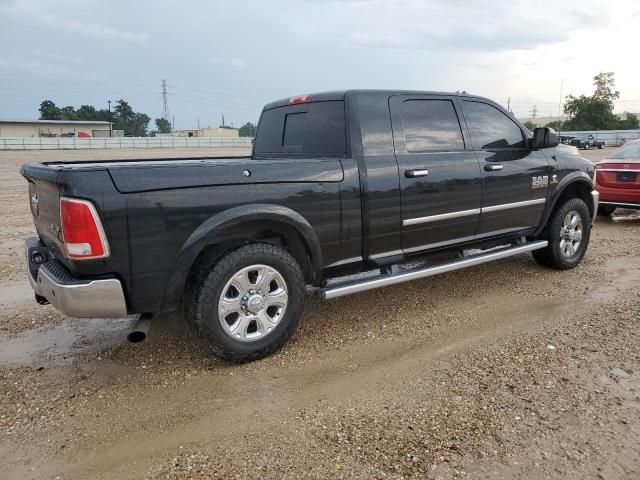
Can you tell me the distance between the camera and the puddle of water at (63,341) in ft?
12.4

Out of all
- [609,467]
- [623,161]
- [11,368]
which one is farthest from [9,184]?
[609,467]

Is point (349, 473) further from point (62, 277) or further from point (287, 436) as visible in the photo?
point (62, 277)

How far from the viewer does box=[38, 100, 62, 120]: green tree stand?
3301 inches

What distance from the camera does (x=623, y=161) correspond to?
Result: 29.8ft

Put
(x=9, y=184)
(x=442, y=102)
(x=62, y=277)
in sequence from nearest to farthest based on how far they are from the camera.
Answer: (x=62, y=277), (x=442, y=102), (x=9, y=184)

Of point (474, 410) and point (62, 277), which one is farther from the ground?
point (62, 277)

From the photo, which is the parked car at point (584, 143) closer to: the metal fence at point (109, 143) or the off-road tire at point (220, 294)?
the metal fence at point (109, 143)

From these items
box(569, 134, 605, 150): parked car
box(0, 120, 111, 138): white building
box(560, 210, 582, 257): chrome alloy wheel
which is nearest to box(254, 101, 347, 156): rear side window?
box(560, 210, 582, 257): chrome alloy wheel

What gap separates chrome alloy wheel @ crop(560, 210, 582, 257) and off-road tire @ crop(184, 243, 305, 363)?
11.5ft

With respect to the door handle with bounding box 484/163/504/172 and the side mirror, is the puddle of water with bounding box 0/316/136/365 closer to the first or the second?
the door handle with bounding box 484/163/504/172

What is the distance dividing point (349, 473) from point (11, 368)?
2.58 m

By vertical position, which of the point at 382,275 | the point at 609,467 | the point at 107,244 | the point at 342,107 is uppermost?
the point at 342,107

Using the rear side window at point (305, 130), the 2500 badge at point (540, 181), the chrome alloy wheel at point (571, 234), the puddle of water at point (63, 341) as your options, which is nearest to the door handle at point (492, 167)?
the 2500 badge at point (540, 181)

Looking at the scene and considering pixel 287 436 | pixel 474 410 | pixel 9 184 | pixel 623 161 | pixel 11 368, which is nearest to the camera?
pixel 287 436
